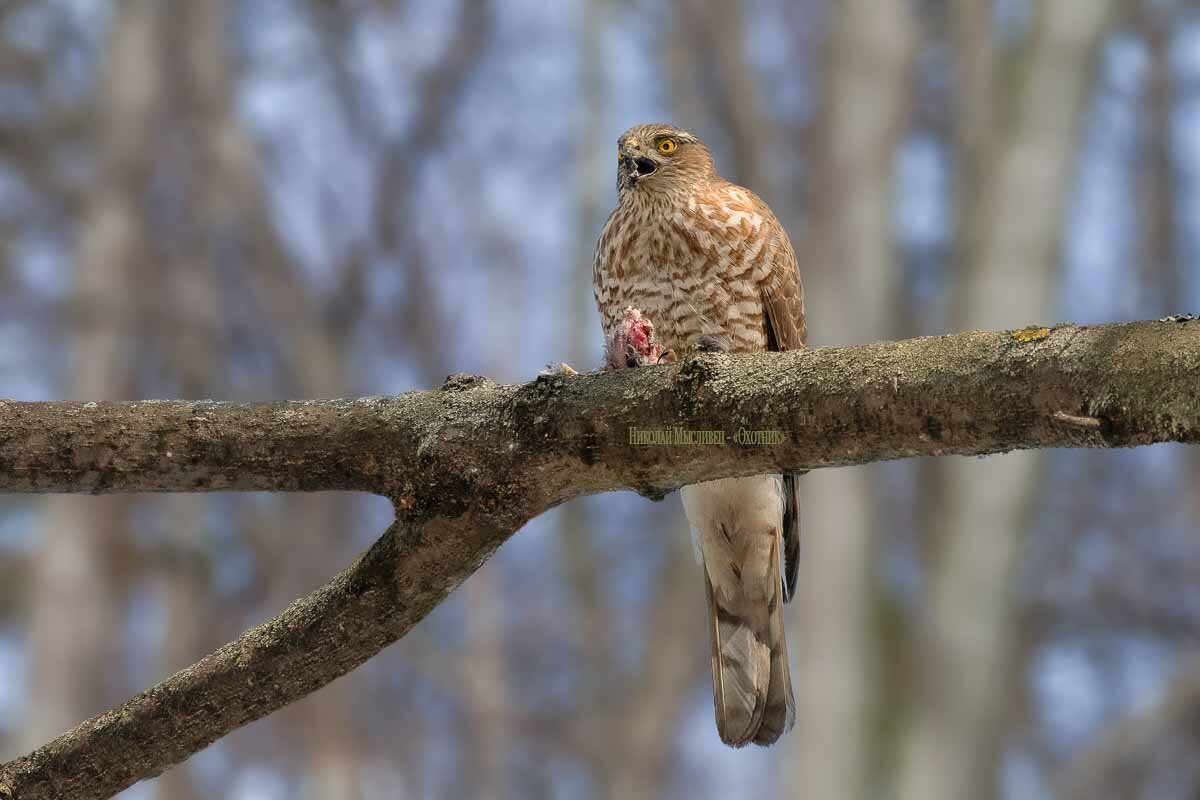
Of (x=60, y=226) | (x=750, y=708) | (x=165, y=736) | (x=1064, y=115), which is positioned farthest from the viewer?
(x=60, y=226)

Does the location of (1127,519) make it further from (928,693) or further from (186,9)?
(186,9)

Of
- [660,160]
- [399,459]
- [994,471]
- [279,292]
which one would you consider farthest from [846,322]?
[279,292]

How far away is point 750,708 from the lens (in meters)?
3.61

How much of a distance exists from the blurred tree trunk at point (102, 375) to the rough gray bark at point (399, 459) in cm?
854

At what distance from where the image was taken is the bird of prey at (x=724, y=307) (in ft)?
13.5

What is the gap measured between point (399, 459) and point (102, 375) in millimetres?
9565

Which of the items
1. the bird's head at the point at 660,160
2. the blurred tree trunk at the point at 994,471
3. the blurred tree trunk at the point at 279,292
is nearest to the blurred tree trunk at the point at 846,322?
the blurred tree trunk at the point at 994,471

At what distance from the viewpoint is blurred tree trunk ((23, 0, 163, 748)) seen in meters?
10.5

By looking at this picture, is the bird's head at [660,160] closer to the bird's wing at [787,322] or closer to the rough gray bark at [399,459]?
the bird's wing at [787,322]

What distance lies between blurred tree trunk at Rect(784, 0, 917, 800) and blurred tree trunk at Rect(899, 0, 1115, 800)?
386 millimetres

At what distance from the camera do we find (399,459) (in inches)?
93.5

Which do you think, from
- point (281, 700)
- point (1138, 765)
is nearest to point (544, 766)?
point (1138, 765)

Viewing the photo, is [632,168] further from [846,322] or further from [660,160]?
[846,322]

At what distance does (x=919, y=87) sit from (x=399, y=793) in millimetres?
11080
